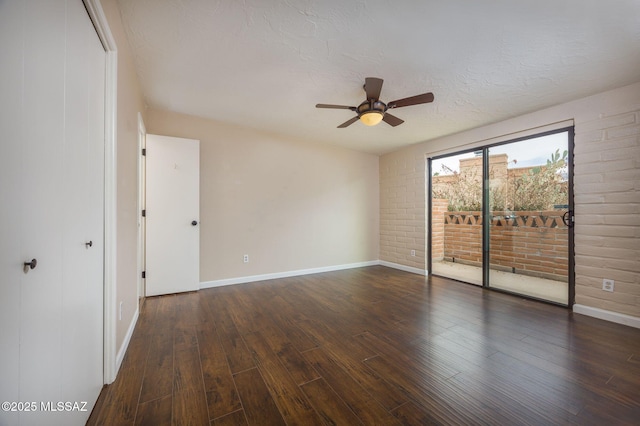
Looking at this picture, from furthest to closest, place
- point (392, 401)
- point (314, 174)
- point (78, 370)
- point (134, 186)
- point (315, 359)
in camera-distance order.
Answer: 1. point (314, 174)
2. point (134, 186)
3. point (315, 359)
4. point (392, 401)
5. point (78, 370)

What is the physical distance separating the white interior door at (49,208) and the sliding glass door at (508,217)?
14.2ft

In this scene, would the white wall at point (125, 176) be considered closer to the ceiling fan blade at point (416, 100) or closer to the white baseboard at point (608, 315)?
the ceiling fan blade at point (416, 100)

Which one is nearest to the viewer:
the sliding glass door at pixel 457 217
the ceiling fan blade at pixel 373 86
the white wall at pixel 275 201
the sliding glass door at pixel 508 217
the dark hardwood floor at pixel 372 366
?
the dark hardwood floor at pixel 372 366

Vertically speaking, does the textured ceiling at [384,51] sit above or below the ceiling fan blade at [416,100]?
above

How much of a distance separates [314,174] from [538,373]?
3.71 m

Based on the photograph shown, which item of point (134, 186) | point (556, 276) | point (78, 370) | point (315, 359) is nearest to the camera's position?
point (78, 370)

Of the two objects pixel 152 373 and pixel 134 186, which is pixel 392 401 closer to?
pixel 152 373

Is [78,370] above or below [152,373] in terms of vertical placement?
above

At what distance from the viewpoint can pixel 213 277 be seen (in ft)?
11.6

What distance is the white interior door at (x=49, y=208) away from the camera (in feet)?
2.39

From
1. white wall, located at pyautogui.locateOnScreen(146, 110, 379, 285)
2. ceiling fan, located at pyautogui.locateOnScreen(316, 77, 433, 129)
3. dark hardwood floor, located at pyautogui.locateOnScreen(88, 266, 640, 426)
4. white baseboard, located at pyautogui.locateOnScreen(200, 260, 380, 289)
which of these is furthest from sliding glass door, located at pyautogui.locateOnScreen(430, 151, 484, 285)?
ceiling fan, located at pyautogui.locateOnScreen(316, 77, 433, 129)

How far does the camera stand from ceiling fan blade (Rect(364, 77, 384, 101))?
79.8 inches

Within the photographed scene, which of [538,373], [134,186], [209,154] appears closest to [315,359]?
[538,373]

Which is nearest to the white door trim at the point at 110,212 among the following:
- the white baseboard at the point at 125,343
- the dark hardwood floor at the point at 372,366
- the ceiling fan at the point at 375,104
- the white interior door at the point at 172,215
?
the white baseboard at the point at 125,343
